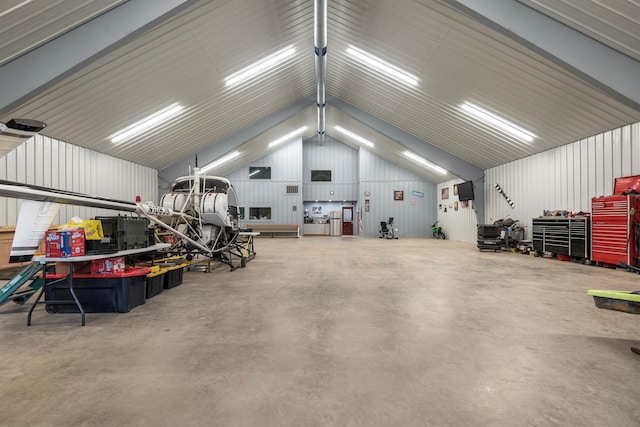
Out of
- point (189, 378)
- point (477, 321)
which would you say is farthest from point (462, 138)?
point (189, 378)

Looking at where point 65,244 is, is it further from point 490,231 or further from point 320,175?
point 320,175

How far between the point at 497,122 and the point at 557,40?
13.4 ft

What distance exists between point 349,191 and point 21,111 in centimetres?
1480

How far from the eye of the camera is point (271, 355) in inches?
89.4

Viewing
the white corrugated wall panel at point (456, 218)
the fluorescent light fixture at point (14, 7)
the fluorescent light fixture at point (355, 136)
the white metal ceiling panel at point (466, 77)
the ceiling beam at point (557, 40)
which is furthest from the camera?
Result: the fluorescent light fixture at point (355, 136)

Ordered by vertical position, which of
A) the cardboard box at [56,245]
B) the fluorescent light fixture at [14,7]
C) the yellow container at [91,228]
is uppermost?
the fluorescent light fixture at [14,7]

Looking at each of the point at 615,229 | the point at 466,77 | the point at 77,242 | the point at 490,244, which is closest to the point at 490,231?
the point at 490,244

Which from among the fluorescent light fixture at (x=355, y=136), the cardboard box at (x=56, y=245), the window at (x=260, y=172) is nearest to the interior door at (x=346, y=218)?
the fluorescent light fixture at (x=355, y=136)

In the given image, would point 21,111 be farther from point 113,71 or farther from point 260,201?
point 260,201

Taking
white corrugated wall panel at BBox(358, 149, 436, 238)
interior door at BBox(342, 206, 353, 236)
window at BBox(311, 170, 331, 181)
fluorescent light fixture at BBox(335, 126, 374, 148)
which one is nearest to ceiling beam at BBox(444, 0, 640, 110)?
fluorescent light fixture at BBox(335, 126, 374, 148)

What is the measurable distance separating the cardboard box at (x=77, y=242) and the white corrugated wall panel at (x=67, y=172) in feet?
16.4

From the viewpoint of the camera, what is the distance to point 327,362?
2.15 m

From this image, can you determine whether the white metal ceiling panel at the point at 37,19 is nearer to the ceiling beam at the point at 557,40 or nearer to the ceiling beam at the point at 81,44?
the ceiling beam at the point at 81,44

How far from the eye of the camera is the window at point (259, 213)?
17453 millimetres
